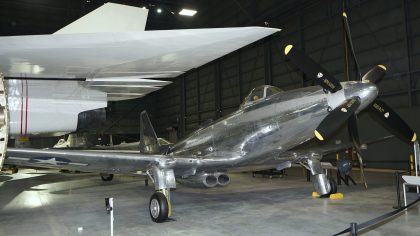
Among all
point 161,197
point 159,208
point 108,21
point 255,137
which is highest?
point 108,21

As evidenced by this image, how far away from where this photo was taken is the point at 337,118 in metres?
5.79

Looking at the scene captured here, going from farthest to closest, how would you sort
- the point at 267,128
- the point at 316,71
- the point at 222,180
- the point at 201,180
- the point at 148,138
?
the point at 148,138 < the point at 201,180 < the point at 222,180 < the point at 267,128 < the point at 316,71

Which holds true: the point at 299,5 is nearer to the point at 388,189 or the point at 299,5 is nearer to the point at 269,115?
the point at 388,189

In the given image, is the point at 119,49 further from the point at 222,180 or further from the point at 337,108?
the point at 222,180

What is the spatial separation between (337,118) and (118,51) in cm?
389

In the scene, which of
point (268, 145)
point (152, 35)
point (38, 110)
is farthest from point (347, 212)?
point (38, 110)

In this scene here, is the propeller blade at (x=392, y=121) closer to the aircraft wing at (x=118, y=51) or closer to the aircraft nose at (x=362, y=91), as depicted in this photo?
the aircraft nose at (x=362, y=91)

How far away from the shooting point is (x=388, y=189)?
1001 cm

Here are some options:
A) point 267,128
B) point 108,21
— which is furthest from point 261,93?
point 108,21

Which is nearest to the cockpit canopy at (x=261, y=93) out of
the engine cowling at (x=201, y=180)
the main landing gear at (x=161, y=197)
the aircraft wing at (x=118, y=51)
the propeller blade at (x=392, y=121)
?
the engine cowling at (x=201, y=180)

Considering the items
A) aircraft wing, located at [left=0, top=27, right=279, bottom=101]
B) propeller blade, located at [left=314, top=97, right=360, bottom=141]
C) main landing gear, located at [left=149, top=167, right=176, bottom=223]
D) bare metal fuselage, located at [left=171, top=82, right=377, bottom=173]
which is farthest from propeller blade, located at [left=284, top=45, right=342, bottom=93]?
main landing gear, located at [left=149, top=167, right=176, bottom=223]

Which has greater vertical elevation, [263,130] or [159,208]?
[263,130]

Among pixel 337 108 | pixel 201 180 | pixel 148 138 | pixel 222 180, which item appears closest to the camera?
pixel 337 108

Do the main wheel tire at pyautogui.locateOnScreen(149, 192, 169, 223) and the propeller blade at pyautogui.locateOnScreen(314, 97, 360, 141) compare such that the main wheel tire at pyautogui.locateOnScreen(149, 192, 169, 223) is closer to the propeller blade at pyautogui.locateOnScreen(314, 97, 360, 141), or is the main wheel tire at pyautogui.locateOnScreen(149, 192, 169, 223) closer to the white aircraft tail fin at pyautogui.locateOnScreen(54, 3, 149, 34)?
the propeller blade at pyautogui.locateOnScreen(314, 97, 360, 141)
